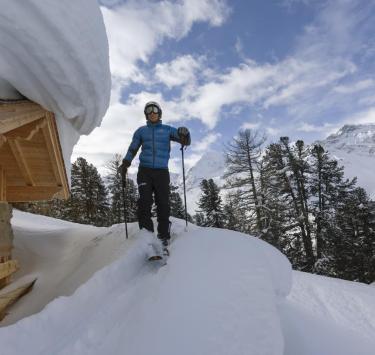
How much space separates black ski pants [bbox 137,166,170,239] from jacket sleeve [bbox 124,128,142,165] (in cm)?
31

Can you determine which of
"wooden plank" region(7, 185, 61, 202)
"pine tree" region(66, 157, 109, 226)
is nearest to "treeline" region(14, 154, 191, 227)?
"pine tree" region(66, 157, 109, 226)

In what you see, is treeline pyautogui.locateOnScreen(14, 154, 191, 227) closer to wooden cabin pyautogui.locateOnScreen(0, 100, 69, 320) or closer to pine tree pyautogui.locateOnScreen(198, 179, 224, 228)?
pine tree pyautogui.locateOnScreen(198, 179, 224, 228)

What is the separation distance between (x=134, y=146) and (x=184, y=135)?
95 centimetres

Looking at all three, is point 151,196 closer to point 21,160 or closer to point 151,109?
point 151,109

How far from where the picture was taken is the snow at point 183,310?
108 inches

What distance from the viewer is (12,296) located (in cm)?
534

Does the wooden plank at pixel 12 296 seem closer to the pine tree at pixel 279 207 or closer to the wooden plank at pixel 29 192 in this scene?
the wooden plank at pixel 29 192

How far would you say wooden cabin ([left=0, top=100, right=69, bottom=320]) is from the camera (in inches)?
159

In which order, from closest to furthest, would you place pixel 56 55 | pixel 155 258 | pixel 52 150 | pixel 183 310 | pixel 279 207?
pixel 183 310
pixel 56 55
pixel 155 258
pixel 52 150
pixel 279 207

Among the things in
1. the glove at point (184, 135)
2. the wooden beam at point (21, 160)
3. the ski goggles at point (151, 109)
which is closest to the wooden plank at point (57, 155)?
the wooden beam at point (21, 160)

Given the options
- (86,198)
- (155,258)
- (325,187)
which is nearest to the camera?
(155,258)

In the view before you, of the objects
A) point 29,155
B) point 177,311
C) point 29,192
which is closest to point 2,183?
point 29,155

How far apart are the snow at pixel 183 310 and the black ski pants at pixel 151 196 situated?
1.31 ft

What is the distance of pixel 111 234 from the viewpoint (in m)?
7.42
